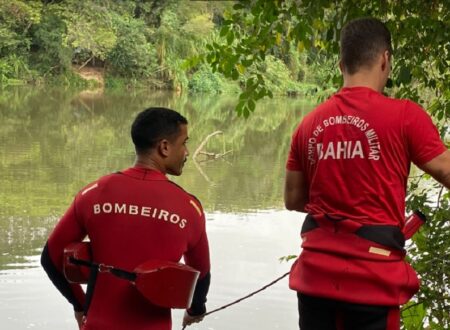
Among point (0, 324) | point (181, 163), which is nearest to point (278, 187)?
point (0, 324)

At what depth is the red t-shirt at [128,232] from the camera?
8.27 feet

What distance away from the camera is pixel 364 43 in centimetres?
246

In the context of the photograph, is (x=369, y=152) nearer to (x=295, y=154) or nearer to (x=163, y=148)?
(x=295, y=154)

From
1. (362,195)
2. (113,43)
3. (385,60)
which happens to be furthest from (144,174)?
(113,43)

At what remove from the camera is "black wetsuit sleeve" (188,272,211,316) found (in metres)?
2.74

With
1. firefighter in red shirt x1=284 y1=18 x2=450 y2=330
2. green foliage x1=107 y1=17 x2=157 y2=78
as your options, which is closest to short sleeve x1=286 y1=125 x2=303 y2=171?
firefighter in red shirt x1=284 y1=18 x2=450 y2=330

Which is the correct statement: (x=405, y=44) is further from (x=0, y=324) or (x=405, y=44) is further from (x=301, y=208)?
(x=0, y=324)

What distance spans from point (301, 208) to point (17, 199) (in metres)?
11.4

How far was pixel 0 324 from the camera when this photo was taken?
288 inches

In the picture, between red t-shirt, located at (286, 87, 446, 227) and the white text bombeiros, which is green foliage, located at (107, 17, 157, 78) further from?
red t-shirt, located at (286, 87, 446, 227)

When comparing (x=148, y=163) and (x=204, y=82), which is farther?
(x=204, y=82)

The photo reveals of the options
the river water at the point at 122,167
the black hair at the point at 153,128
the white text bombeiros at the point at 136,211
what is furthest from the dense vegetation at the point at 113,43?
the white text bombeiros at the point at 136,211

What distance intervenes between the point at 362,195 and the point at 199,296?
72cm

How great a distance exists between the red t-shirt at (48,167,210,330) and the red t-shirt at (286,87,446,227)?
47 cm
